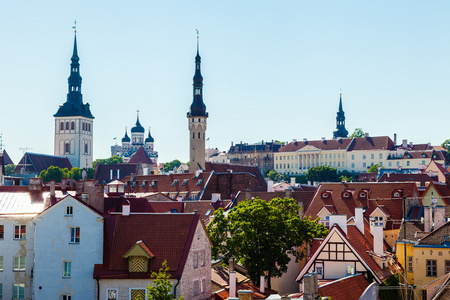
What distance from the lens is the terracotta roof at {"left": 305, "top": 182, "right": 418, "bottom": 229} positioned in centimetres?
6744

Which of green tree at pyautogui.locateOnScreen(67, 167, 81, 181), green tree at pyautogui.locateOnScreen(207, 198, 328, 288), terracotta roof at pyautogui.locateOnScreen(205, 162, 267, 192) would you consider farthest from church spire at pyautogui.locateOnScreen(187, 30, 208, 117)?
green tree at pyautogui.locateOnScreen(207, 198, 328, 288)

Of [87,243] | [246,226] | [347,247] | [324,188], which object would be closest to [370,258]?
[347,247]

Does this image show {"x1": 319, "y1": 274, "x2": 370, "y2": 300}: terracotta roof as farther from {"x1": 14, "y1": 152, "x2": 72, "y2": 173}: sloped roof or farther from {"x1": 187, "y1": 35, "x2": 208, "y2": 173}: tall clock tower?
{"x1": 14, "y1": 152, "x2": 72, "y2": 173}: sloped roof

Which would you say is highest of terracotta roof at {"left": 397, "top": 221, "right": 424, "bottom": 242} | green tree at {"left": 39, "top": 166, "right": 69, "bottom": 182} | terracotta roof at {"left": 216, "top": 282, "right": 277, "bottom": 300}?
green tree at {"left": 39, "top": 166, "right": 69, "bottom": 182}

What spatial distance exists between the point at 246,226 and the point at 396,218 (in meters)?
24.2

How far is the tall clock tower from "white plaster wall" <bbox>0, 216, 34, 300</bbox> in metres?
107

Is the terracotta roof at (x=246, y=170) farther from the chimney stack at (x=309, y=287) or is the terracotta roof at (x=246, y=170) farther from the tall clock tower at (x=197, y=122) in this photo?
the chimney stack at (x=309, y=287)

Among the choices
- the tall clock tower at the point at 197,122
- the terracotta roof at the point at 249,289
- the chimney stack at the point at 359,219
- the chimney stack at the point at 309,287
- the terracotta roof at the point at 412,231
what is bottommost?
the terracotta roof at the point at 249,289

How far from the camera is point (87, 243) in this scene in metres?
41.2

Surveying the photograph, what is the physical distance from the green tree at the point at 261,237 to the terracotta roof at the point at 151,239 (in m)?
5.53

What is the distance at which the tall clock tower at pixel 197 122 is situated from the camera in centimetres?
15188

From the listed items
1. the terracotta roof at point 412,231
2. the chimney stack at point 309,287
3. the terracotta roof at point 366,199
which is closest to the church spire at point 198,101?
the terracotta roof at point 366,199

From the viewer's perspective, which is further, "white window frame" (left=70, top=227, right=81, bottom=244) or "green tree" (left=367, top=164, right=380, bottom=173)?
"green tree" (left=367, top=164, right=380, bottom=173)

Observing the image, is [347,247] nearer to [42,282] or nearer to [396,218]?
[42,282]
